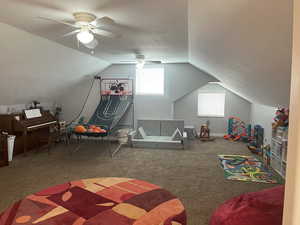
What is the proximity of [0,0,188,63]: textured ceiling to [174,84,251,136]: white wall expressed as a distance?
3.41m

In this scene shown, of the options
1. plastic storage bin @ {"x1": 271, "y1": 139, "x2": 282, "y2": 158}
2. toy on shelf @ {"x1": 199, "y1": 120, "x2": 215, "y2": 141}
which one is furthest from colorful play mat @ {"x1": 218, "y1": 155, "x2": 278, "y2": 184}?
toy on shelf @ {"x1": 199, "y1": 120, "x2": 215, "y2": 141}

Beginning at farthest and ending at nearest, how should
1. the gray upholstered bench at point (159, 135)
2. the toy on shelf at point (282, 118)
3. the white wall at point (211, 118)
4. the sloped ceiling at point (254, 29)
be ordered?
the white wall at point (211, 118)
the gray upholstered bench at point (159, 135)
the toy on shelf at point (282, 118)
the sloped ceiling at point (254, 29)

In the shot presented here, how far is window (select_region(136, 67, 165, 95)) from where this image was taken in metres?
6.35

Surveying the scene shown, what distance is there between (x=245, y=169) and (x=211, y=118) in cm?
302

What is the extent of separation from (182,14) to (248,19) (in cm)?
92

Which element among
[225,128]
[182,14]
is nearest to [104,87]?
[225,128]

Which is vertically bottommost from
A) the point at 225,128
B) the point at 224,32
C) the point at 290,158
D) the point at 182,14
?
the point at 225,128

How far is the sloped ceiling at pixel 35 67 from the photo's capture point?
3180 millimetres

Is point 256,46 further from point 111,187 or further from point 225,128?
point 225,128

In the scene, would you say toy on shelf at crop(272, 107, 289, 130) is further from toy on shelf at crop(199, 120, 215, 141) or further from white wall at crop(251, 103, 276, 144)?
toy on shelf at crop(199, 120, 215, 141)

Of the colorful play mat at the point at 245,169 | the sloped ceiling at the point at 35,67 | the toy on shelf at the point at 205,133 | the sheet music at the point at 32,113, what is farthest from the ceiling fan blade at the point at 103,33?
the toy on shelf at the point at 205,133

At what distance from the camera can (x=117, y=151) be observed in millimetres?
4988

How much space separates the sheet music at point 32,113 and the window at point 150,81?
2799 mm

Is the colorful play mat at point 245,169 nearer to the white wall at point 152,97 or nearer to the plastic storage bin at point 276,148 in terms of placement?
the plastic storage bin at point 276,148
